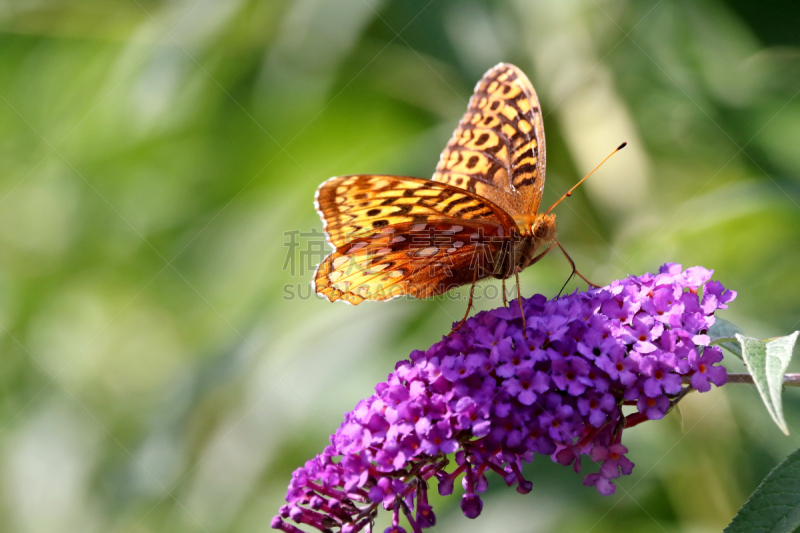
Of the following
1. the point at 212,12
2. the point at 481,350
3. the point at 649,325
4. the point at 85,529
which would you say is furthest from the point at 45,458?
the point at 649,325

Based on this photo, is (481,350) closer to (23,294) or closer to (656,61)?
(656,61)

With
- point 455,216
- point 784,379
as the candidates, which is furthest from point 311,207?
point 784,379

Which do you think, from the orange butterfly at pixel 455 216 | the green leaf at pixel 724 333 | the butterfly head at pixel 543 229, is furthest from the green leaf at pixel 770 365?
the butterfly head at pixel 543 229

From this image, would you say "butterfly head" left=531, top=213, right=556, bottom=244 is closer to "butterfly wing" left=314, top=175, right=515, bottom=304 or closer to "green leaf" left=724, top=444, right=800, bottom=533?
"butterfly wing" left=314, top=175, right=515, bottom=304

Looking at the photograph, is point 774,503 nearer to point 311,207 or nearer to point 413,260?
point 413,260

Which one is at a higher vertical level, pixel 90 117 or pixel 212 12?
pixel 212 12

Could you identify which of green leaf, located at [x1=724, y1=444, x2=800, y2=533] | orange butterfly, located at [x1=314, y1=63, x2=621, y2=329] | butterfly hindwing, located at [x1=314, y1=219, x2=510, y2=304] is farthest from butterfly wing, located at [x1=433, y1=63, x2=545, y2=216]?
green leaf, located at [x1=724, y1=444, x2=800, y2=533]
